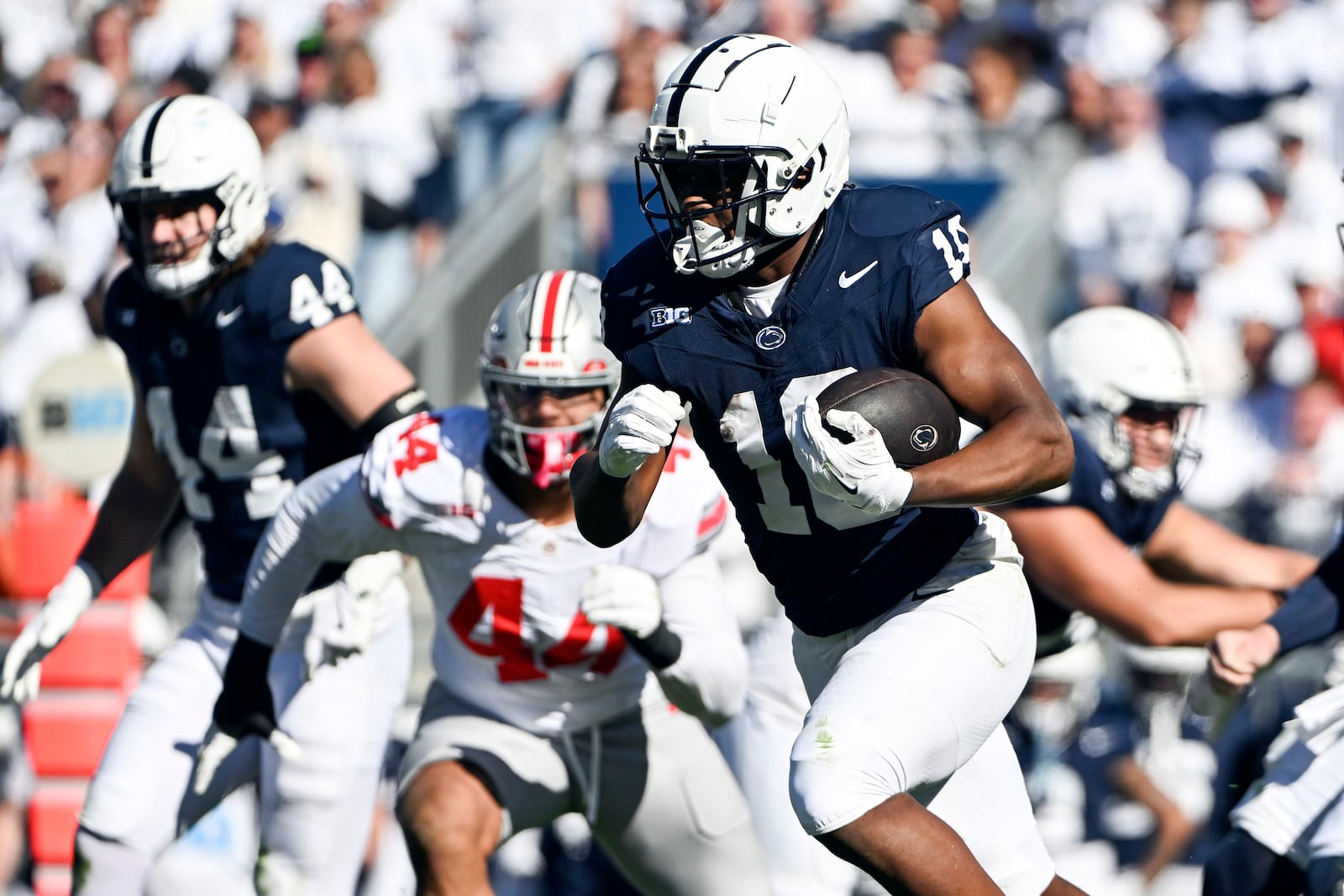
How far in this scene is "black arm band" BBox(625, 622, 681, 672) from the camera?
3.90m

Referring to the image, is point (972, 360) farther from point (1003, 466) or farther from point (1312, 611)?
point (1312, 611)

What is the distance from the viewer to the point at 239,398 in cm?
448

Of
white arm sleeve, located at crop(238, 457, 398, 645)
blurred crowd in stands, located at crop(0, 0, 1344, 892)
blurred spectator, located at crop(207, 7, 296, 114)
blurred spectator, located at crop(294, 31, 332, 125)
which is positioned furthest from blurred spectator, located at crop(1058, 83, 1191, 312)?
white arm sleeve, located at crop(238, 457, 398, 645)

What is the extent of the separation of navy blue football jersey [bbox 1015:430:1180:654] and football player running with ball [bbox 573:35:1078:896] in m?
0.97

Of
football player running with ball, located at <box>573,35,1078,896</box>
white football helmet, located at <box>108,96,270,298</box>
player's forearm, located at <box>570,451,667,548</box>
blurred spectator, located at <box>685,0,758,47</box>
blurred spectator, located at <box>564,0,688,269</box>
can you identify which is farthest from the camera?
blurred spectator, located at <box>685,0,758,47</box>

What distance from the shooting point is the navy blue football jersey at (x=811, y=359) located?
3236 millimetres

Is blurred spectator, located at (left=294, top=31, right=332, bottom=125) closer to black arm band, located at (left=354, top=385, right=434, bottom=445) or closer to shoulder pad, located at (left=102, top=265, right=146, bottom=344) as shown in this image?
shoulder pad, located at (left=102, top=265, right=146, bottom=344)

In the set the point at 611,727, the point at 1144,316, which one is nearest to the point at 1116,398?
the point at 1144,316

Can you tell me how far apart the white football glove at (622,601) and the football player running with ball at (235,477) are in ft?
2.32

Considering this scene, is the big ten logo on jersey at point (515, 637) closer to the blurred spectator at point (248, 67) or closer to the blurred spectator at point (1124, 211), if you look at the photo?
the blurred spectator at point (1124, 211)

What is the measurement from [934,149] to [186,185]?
3.74 meters

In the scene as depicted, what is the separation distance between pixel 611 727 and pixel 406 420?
815mm

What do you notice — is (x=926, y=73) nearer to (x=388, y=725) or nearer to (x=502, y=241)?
(x=502, y=241)

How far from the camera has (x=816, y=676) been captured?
11.6ft
